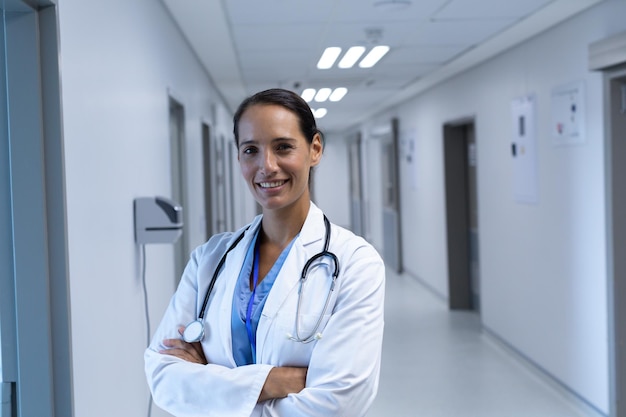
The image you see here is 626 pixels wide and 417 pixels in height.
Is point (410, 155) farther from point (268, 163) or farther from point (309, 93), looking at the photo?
point (268, 163)

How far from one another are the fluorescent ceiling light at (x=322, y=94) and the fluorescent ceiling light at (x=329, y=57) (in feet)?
6.06

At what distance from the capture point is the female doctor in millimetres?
1542

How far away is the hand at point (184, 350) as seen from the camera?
65.5 inches

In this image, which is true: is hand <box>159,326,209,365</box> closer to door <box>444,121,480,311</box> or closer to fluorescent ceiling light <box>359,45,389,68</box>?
fluorescent ceiling light <box>359,45,389,68</box>

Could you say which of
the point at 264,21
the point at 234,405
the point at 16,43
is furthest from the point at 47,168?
the point at 264,21

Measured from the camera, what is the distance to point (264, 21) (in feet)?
15.2

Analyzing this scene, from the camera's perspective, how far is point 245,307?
5.39 ft

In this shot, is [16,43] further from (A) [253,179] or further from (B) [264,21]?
(B) [264,21]

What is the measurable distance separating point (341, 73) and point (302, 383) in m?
→ 5.86

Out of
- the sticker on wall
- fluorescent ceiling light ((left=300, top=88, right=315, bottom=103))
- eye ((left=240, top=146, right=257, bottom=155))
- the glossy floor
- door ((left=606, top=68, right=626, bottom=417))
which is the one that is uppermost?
fluorescent ceiling light ((left=300, top=88, right=315, bottom=103))

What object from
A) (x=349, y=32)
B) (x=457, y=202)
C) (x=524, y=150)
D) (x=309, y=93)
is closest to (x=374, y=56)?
(x=349, y=32)

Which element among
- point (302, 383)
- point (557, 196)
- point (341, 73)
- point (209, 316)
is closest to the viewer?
point (302, 383)

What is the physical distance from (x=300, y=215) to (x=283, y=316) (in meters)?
0.27

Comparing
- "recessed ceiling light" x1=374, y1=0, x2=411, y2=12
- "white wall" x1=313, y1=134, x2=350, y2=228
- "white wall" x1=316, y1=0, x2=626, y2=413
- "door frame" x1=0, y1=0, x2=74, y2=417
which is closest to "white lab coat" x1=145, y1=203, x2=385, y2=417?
"door frame" x1=0, y1=0, x2=74, y2=417
